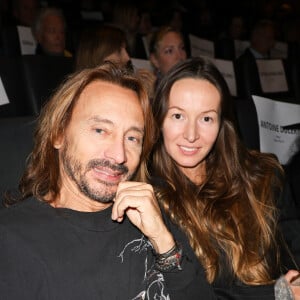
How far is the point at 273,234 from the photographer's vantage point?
1849 millimetres

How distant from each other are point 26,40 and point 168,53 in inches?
56.3

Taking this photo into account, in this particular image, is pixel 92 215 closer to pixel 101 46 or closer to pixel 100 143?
pixel 100 143

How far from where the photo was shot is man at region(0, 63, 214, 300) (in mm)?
1191

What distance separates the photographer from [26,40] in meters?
4.23

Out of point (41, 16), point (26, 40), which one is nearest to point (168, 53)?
point (41, 16)

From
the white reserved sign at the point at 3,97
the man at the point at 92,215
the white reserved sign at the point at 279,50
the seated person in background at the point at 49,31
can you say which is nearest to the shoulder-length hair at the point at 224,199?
the man at the point at 92,215

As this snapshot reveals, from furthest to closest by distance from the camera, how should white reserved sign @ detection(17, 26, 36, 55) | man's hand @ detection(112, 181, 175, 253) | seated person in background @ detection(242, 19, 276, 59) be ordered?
seated person in background @ detection(242, 19, 276, 59) → white reserved sign @ detection(17, 26, 36, 55) → man's hand @ detection(112, 181, 175, 253)

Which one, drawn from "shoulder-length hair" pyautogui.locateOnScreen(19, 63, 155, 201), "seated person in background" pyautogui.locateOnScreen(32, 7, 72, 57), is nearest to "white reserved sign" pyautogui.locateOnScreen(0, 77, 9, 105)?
"shoulder-length hair" pyautogui.locateOnScreen(19, 63, 155, 201)

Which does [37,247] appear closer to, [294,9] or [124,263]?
[124,263]

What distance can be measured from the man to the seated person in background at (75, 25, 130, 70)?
171cm

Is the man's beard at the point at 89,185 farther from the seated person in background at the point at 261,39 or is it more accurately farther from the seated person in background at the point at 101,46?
the seated person in background at the point at 261,39

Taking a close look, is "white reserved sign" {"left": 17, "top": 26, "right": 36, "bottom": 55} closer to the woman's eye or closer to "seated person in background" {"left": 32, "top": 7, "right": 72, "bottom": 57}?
"seated person in background" {"left": 32, "top": 7, "right": 72, "bottom": 57}

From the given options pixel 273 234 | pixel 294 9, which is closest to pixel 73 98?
pixel 273 234

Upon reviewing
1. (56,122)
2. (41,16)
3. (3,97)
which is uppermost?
(41,16)
